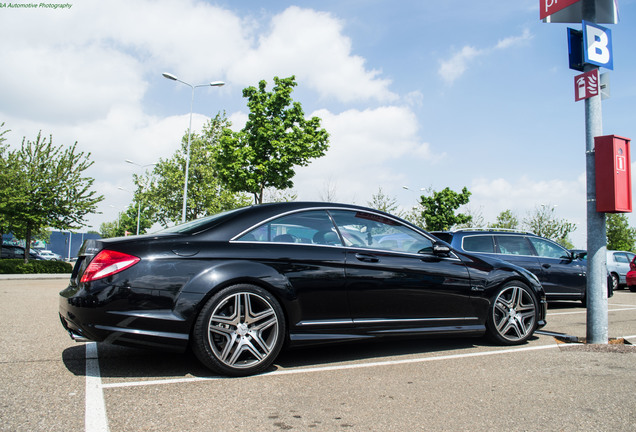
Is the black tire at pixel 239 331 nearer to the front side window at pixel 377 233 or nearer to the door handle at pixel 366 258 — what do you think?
the door handle at pixel 366 258

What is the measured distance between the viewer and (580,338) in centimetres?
562

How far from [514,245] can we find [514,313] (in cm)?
436

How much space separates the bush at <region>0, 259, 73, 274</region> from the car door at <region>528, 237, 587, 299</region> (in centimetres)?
2337

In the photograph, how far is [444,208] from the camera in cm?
3541

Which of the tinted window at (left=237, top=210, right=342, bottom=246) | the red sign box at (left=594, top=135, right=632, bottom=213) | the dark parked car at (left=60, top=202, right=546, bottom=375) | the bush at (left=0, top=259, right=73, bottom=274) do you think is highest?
the red sign box at (left=594, top=135, right=632, bottom=213)

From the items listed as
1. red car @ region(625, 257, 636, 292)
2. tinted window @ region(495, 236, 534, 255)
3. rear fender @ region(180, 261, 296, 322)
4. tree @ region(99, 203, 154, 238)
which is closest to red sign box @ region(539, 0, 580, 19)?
tinted window @ region(495, 236, 534, 255)

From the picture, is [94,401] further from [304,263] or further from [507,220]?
[507,220]

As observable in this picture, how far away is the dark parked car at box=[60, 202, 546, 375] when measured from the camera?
3.59 meters

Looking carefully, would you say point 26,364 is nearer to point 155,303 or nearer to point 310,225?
point 155,303

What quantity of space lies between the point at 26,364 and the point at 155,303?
140 cm

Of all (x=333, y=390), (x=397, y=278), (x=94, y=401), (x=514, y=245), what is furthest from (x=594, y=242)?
(x=94, y=401)

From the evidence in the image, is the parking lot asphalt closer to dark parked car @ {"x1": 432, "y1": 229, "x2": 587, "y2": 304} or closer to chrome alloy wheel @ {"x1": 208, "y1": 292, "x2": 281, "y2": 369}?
chrome alloy wheel @ {"x1": 208, "y1": 292, "x2": 281, "y2": 369}

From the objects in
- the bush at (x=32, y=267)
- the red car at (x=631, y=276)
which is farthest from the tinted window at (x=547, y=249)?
the bush at (x=32, y=267)

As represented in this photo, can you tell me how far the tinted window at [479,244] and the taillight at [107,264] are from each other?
21.5ft
